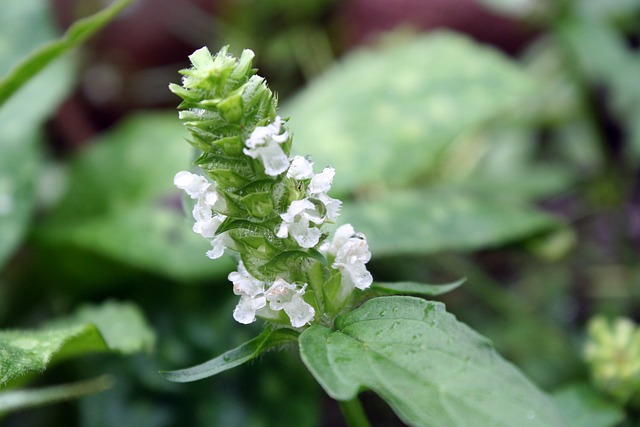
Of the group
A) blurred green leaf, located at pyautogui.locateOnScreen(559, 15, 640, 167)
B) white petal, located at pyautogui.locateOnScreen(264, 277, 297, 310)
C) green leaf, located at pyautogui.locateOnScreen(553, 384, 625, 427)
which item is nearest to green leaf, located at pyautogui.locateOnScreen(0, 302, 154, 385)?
white petal, located at pyautogui.locateOnScreen(264, 277, 297, 310)

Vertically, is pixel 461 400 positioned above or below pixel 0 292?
above

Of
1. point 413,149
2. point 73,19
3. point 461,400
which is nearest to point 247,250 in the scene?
point 461,400

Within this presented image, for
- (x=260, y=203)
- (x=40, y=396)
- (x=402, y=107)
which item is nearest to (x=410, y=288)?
(x=260, y=203)

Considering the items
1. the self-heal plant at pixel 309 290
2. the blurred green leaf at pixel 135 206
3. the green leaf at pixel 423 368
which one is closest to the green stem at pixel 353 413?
the self-heal plant at pixel 309 290

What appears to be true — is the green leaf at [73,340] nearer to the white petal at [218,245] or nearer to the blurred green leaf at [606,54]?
the white petal at [218,245]

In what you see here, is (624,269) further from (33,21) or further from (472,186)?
(33,21)

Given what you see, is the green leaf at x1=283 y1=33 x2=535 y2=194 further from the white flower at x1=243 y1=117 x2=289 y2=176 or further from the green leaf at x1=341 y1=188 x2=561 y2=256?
the white flower at x1=243 y1=117 x2=289 y2=176
